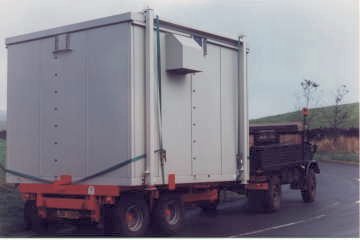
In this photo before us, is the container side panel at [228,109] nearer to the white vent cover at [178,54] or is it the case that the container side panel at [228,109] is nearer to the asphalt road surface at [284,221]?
the asphalt road surface at [284,221]

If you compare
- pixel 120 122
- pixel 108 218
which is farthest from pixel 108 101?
pixel 108 218

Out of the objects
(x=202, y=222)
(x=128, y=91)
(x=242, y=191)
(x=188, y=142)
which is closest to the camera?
(x=128, y=91)

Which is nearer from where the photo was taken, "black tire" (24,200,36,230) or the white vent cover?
the white vent cover

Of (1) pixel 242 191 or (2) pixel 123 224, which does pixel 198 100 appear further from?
(1) pixel 242 191

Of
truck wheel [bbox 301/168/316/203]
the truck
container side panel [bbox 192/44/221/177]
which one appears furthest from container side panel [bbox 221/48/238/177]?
truck wheel [bbox 301/168/316/203]

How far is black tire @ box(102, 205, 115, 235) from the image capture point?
1045cm

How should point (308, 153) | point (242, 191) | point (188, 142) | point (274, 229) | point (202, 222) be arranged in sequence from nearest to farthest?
point (188, 142), point (274, 229), point (202, 222), point (242, 191), point (308, 153)

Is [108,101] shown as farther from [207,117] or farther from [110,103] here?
[207,117]

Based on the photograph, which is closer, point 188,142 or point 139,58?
point 139,58

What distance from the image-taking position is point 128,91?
33.8 ft

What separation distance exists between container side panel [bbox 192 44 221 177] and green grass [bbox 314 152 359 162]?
2791cm

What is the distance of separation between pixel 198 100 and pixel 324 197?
28.8 ft

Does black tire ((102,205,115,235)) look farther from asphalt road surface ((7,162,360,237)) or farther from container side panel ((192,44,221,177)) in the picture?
container side panel ((192,44,221,177))

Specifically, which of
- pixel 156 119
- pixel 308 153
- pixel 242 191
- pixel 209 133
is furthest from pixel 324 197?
pixel 156 119
